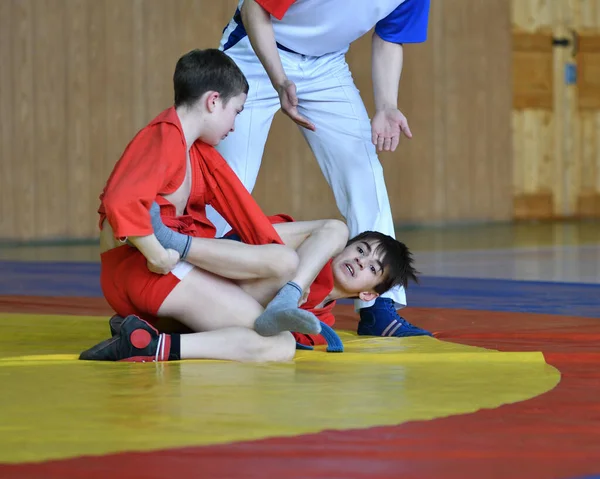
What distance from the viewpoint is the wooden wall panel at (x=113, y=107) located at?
23.1ft

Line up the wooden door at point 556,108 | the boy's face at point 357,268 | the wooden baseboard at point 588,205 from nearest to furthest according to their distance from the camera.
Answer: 1. the boy's face at point 357,268
2. the wooden door at point 556,108
3. the wooden baseboard at point 588,205

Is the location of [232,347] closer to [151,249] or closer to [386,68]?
[151,249]

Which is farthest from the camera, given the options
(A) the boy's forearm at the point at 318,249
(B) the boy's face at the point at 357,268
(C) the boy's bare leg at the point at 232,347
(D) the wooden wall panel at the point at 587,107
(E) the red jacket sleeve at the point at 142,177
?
(D) the wooden wall panel at the point at 587,107

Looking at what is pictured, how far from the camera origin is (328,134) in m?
3.04

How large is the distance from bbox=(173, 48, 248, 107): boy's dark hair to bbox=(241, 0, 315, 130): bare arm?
0.31 m

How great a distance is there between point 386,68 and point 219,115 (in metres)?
0.80

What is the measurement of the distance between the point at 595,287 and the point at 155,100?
4053 millimetres

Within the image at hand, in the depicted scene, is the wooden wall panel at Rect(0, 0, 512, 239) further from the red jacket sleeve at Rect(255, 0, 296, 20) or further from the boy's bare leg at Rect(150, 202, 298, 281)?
the boy's bare leg at Rect(150, 202, 298, 281)

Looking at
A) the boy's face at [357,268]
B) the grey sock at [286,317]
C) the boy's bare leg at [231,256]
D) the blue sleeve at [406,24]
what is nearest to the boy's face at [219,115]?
the boy's bare leg at [231,256]

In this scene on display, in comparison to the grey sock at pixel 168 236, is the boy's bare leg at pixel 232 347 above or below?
below

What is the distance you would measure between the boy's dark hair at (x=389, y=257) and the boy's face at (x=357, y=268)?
0.04 feet

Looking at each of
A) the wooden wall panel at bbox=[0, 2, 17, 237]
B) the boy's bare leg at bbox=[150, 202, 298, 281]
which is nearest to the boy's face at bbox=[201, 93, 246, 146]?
the boy's bare leg at bbox=[150, 202, 298, 281]

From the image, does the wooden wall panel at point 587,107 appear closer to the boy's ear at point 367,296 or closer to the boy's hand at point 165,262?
the boy's ear at point 367,296

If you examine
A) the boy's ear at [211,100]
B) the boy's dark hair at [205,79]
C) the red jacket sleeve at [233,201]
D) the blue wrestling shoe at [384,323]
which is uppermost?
the boy's dark hair at [205,79]
